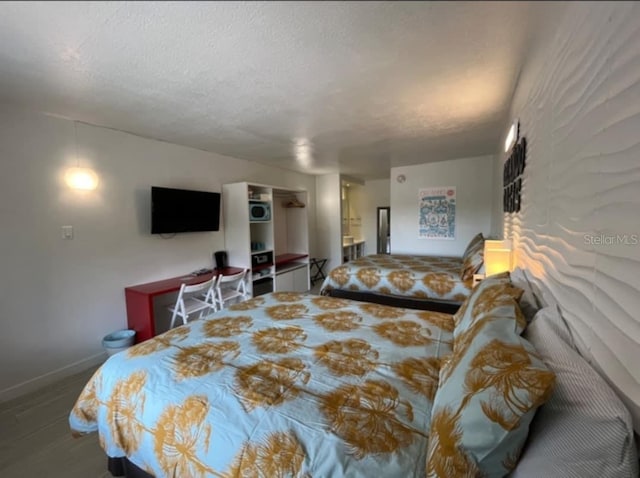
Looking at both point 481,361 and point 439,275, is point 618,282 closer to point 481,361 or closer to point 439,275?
point 481,361

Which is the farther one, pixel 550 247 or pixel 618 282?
pixel 550 247

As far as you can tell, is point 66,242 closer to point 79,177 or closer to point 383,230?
point 79,177

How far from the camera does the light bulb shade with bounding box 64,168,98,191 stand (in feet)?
8.13

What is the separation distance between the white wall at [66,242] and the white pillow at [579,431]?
3.26 m

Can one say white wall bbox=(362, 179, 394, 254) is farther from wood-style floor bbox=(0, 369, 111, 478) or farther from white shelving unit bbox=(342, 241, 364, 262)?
wood-style floor bbox=(0, 369, 111, 478)

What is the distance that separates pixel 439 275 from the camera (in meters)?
3.22

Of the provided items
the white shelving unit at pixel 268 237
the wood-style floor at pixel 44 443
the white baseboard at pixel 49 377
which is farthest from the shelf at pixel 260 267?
the wood-style floor at pixel 44 443

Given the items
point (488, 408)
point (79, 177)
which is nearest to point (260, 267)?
point (79, 177)

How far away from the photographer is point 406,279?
334cm

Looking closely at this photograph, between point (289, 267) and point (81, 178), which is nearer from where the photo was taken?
point (81, 178)

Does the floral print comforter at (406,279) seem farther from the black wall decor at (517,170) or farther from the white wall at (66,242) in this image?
the white wall at (66,242)

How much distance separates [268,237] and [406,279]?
2.15 metres

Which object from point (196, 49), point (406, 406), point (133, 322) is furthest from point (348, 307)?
point (133, 322)

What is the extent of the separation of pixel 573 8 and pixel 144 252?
11.6 ft
